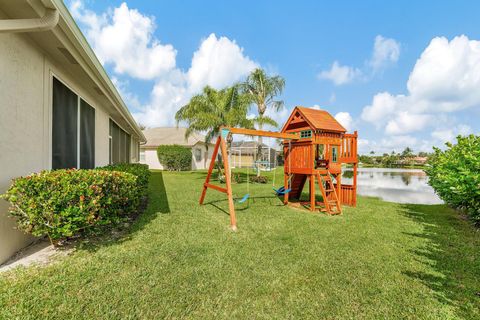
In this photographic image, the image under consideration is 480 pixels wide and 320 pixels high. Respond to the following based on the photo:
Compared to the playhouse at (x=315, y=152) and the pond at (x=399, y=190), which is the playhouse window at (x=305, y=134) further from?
the pond at (x=399, y=190)

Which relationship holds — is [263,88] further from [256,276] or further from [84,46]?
[256,276]

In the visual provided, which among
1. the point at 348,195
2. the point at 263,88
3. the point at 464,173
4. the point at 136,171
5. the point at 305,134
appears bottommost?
the point at 348,195

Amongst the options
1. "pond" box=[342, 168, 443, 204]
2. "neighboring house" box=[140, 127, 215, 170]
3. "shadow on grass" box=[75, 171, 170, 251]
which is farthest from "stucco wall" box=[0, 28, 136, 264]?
"neighboring house" box=[140, 127, 215, 170]

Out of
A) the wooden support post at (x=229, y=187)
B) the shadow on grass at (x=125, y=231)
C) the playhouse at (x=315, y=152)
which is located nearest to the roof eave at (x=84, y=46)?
the wooden support post at (x=229, y=187)

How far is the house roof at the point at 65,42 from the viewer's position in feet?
9.32

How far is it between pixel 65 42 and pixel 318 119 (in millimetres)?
6921

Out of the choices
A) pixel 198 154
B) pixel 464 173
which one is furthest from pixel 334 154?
pixel 198 154

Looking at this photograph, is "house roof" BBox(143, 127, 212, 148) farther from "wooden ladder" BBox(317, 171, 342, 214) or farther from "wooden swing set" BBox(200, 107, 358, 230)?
"wooden ladder" BBox(317, 171, 342, 214)

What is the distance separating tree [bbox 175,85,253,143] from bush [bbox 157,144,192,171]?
7526 millimetres

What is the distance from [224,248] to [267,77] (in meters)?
15.7

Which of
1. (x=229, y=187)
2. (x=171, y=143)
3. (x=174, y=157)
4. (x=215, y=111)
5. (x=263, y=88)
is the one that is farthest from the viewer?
(x=171, y=143)

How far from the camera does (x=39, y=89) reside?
3.75 meters

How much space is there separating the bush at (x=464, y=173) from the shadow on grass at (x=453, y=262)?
2.19 feet

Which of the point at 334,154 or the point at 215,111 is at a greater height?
the point at 215,111
